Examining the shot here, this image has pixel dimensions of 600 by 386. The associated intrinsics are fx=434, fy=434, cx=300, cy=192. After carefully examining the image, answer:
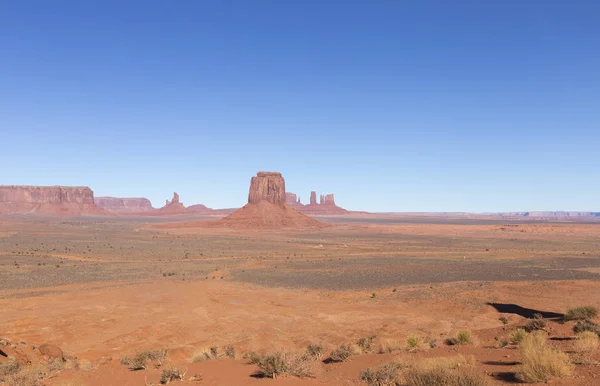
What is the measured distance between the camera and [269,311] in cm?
2325

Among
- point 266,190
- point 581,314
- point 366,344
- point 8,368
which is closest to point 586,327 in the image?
point 581,314

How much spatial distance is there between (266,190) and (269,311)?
364 ft

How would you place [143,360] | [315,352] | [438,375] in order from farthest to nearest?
[315,352] → [143,360] → [438,375]

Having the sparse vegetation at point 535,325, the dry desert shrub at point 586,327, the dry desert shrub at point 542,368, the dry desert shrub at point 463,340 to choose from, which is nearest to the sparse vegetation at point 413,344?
the dry desert shrub at point 463,340

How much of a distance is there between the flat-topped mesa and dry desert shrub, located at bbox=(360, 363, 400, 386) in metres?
123

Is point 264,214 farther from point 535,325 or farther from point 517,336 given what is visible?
point 517,336

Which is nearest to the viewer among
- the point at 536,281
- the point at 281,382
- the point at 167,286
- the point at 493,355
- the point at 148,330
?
the point at 281,382

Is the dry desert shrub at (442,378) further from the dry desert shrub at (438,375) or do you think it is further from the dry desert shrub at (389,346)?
the dry desert shrub at (389,346)

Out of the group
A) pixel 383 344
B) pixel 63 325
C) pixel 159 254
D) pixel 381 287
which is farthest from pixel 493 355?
pixel 159 254

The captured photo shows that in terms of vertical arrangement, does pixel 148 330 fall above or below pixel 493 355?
below

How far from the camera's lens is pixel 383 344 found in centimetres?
1548

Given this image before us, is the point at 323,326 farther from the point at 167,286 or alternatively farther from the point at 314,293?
the point at 167,286

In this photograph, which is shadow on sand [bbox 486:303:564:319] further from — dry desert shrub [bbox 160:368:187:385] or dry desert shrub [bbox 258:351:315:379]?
dry desert shrub [bbox 160:368:187:385]

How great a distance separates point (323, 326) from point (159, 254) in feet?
129
